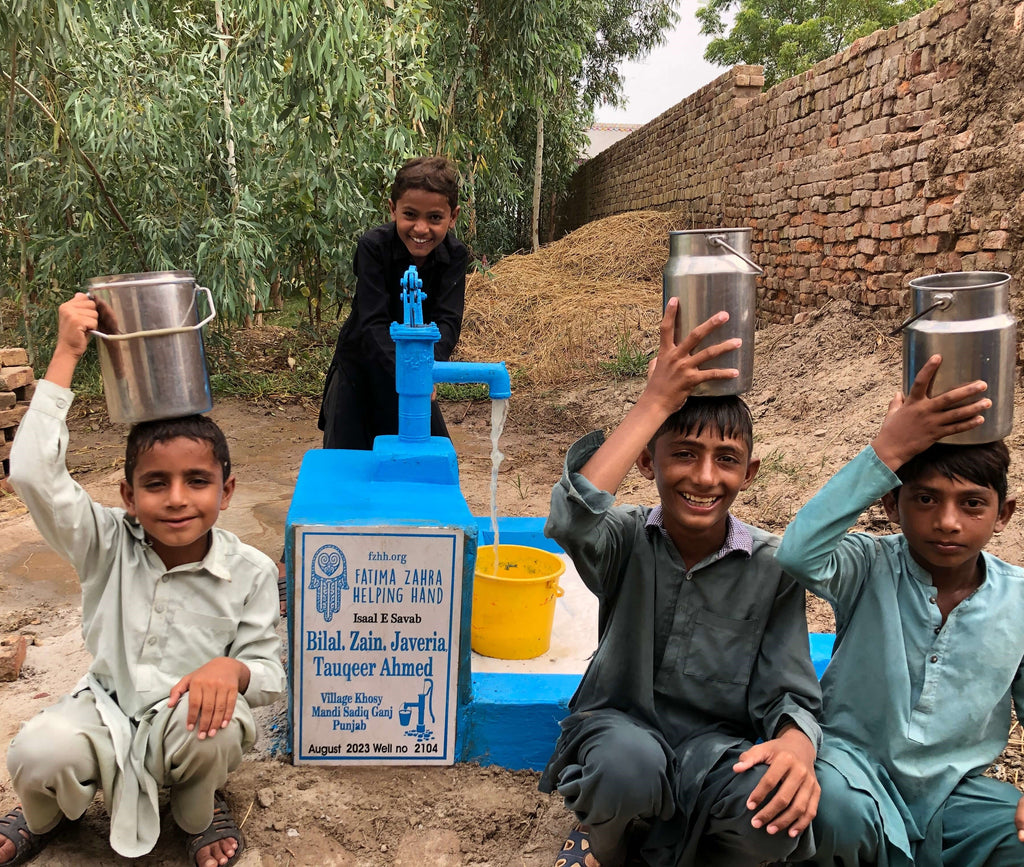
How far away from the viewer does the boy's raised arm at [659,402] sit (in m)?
1.52

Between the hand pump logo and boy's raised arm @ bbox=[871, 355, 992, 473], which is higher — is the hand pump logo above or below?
below

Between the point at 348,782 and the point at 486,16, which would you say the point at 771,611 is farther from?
the point at 486,16

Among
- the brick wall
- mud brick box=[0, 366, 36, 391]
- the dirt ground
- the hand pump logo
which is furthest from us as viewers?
mud brick box=[0, 366, 36, 391]

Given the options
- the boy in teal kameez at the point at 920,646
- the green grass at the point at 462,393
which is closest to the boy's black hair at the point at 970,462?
the boy in teal kameez at the point at 920,646

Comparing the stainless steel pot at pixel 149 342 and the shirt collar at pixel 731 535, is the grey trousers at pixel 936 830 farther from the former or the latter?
the stainless steel pot at pixel 149 342

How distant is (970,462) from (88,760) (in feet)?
5.55

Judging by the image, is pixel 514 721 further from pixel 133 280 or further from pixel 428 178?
pixel 428 178

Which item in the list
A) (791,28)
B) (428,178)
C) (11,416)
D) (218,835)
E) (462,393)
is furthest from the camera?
A: (791,28)

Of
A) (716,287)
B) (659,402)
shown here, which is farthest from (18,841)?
(716,287)

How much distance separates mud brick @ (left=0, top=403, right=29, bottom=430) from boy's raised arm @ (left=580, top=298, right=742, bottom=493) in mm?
3701

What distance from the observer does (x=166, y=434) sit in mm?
1712

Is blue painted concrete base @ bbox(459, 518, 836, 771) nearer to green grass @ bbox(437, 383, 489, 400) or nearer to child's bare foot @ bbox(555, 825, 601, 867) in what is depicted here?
child's bare foot @ bbox(555, 825, 601, 867)

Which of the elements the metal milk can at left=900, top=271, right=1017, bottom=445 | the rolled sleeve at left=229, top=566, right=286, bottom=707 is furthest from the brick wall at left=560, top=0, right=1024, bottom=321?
the rolled sleeve at left=229, top=566, right=286, bottom=707

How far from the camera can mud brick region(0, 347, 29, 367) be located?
4.35m
